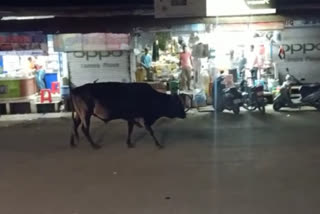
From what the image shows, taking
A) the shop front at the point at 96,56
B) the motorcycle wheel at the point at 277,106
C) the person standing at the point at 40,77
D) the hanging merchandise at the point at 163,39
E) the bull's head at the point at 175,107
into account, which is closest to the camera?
the bull's head at the point at 175,107

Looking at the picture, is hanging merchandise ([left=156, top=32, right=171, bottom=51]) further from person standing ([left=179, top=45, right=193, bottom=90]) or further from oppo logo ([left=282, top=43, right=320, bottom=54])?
oppo logo ([left=282, top=43, right=320, bottom=54])

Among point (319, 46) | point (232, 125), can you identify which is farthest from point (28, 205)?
point (319, 46)

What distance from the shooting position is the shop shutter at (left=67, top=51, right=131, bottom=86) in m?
12.8

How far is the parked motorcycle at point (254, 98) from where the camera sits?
11469 millimetres

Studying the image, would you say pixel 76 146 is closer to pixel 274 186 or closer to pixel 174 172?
pixel 174 172

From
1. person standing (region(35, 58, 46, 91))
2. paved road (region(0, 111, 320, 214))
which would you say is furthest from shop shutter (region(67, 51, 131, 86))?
paved road (region(0, 111, 320, 214))

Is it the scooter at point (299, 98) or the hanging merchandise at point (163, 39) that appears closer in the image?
the scooter at point (299, 98)

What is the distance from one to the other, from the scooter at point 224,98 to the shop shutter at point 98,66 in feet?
7.99

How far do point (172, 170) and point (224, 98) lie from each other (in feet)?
16.2

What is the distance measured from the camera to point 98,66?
12.9m

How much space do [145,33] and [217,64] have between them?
2067mm

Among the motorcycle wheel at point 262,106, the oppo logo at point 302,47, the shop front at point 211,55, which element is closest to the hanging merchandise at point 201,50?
the shop front at point 211,55

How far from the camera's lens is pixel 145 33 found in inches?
507

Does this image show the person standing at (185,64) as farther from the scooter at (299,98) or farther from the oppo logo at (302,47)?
the oppo logo at (302,47)
